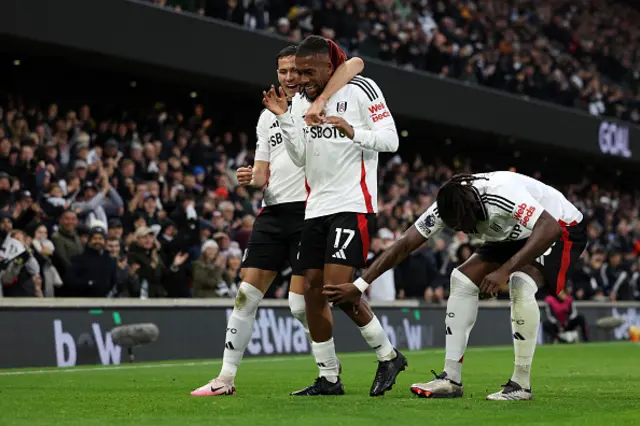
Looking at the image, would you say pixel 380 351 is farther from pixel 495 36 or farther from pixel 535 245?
pixel 495 36

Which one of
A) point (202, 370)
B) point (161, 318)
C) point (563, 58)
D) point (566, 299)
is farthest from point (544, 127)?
point (202, 370)

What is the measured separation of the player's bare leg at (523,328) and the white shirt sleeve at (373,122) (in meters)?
1.23

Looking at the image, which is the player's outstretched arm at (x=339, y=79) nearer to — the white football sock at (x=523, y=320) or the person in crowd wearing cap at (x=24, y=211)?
the white football sock at (x=523, y=320)

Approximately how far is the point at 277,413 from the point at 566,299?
659 inches

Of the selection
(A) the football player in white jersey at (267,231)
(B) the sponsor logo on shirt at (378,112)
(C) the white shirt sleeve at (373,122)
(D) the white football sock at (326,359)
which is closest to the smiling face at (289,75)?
(A) the football player in white jersey at (267,231)

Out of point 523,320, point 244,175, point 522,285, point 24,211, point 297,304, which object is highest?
point 24,211

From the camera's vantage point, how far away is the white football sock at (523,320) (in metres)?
7.84

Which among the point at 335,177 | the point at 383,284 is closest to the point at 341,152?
the point at 335,177

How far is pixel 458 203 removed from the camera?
24.9 ft

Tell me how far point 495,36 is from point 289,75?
2583cm

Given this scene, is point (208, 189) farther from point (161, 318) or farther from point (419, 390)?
point (419, 390)

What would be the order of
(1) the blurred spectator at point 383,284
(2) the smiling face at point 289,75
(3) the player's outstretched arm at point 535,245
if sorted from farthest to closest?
(1) the blurred spectator at point 383,284, (2) the smiling face at point 289,75, (3) the player's outstretched arm at point 535,245

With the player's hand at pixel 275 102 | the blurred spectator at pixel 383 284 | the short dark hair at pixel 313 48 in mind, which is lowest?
the blurred spectator at pixel 383 284

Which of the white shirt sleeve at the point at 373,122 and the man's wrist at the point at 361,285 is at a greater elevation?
the white shirt sleeve at the point at 373,122
